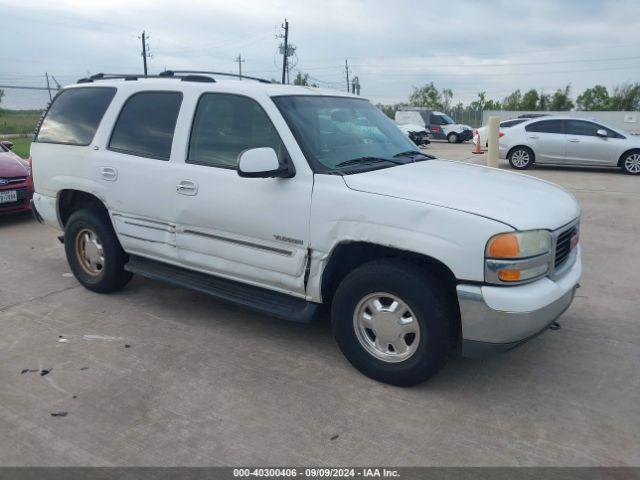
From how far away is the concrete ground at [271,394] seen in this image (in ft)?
9.61

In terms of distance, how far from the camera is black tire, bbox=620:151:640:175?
14.1 meters

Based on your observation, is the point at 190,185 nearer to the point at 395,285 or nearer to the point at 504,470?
the point at 395,285

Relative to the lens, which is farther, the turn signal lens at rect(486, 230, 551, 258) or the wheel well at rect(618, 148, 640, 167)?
the wheel well at rect(618, 148, 640, 167)

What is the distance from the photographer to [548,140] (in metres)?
15.0

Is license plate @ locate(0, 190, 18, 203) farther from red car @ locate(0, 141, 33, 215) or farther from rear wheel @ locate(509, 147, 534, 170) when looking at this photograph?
rear wheel @ locate(509, 147, 534, 170)

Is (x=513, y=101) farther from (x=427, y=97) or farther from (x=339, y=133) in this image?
(x=339, y=133)

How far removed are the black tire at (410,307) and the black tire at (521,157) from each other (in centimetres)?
1315

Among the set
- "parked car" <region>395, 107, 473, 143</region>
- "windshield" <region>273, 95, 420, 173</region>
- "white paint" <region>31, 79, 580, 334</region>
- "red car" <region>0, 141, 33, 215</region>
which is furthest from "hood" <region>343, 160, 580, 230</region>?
"parked car" <region>395, 107, 473, 143</region>

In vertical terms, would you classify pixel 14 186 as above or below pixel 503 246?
below

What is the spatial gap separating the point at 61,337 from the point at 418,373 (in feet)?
9.03

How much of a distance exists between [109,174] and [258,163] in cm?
186

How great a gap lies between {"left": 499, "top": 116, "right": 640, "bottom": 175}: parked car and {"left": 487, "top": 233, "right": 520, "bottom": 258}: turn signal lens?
1308 cm

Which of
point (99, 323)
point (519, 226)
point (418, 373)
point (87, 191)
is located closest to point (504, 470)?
point (418, 373)

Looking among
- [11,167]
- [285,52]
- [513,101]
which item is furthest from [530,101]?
[11,167]
